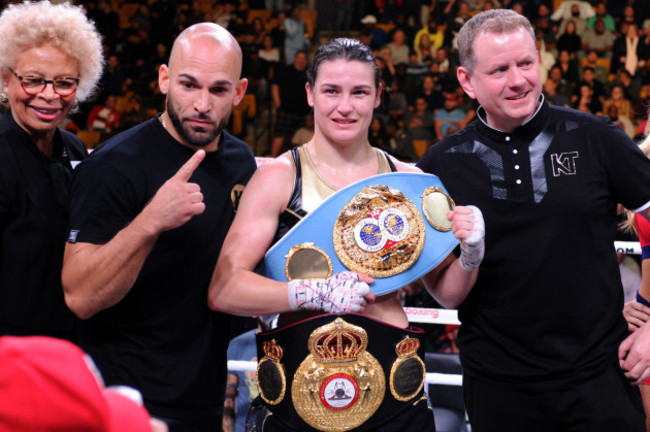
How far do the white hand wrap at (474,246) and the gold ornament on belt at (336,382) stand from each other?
1.12 feet

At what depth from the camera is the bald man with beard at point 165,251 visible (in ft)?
6.12

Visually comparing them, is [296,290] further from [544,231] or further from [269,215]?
[544,231]

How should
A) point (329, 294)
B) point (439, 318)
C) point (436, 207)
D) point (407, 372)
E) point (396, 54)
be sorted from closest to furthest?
point (329, 294), point (407, 372), point (436, 207), point (439, 318), point (396, 54)

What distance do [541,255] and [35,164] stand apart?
4.73ft

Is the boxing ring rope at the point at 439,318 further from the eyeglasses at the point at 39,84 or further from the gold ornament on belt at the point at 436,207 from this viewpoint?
the eyeglasses at the point at 39,84

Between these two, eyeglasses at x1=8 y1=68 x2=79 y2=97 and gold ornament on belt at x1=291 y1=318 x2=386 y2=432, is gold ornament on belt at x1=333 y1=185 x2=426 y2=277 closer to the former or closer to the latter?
gold ornament on belt at x1=291 y1=318 x2=386 y2=432

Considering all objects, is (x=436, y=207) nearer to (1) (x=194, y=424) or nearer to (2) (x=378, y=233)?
(2) (x=378, y=233)

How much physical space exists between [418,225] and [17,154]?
1.15m

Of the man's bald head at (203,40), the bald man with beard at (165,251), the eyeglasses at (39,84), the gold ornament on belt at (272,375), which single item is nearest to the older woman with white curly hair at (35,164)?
the eyeglasses at (39,84)

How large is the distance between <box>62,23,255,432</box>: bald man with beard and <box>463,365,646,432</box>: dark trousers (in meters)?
0.79

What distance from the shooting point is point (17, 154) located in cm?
205

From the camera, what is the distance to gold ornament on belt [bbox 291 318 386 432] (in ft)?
6.01

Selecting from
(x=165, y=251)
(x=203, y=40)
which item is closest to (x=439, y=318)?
(x=165, y=251)

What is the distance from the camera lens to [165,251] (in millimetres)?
1980
